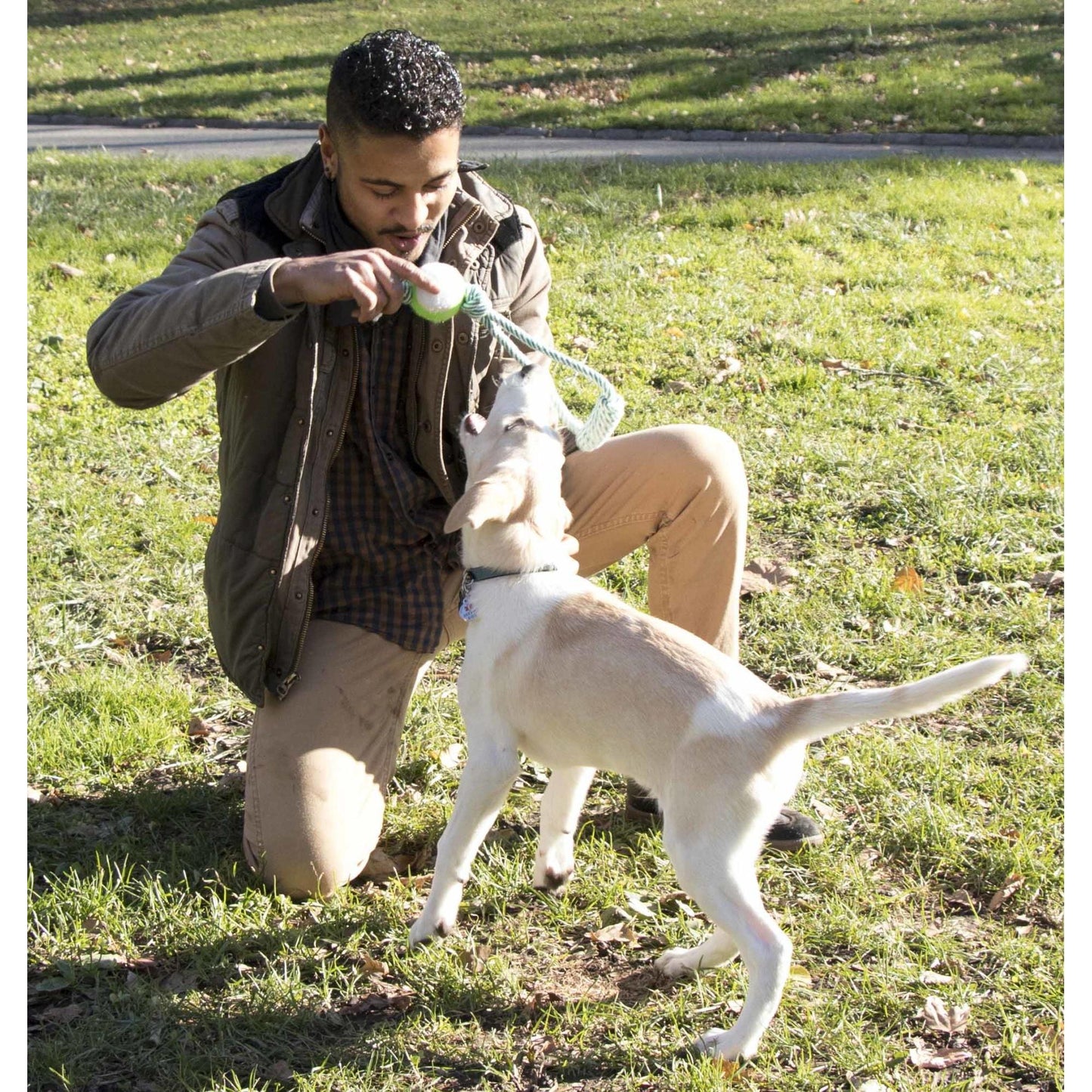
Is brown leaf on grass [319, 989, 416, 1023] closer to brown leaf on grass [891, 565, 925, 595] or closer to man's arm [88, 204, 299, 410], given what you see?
man's arm [88, 204, 299, 410]

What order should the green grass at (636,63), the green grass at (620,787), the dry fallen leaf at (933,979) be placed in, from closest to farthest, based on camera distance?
the green grass at (620,787) < the dry fallen leaf at (933,979) < the green grass at (636,63)

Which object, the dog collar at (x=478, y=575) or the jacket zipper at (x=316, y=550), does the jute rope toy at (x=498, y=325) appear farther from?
the dog collar at (x=478, y=575)

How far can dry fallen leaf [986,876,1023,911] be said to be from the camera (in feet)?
10.7

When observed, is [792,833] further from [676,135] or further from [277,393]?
[676,135]

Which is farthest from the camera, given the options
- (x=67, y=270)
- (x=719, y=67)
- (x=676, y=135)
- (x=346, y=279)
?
(x=719, y=67)

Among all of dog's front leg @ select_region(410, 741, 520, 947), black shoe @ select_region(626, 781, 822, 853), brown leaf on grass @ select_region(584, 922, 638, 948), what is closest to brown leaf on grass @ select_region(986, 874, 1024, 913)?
black shoe @ select_region(626, 781, 822, 853)

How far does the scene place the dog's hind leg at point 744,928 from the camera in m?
2.65

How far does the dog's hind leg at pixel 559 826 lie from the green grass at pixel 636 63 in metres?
10.5

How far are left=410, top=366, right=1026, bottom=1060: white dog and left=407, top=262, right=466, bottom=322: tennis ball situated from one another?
36 centimetres

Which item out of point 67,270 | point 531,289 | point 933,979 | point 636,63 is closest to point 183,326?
point 531,289

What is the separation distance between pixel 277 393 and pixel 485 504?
2.73 ft

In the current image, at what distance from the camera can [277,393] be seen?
337 cm

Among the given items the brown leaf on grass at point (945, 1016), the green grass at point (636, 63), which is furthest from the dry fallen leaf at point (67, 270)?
the brown leaf on grass at point (945, 1016)

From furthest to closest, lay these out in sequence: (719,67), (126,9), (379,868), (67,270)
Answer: (126,9) < (719,67) < (67,270) < (379,868)
